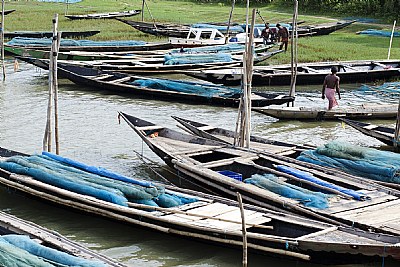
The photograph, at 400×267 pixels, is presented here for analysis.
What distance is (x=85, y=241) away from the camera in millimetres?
10438

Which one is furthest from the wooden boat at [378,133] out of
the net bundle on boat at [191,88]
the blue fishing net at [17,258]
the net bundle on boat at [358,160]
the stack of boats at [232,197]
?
the blue fishing net at [17,258]

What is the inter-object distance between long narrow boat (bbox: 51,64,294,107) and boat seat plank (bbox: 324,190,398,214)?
7.77 metres

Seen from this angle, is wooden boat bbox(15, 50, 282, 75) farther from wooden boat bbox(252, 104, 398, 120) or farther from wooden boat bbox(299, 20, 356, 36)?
wooden boat bbox(299, 20, 356, 36)

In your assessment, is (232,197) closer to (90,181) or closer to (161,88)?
(90,181)

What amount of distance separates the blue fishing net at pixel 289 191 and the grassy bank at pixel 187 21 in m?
15.3

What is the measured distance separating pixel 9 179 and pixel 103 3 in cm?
4026

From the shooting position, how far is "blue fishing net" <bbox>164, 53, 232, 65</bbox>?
24028 millimetres

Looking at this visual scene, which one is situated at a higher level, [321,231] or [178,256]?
[321,231]

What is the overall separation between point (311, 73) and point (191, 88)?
13.5 feet

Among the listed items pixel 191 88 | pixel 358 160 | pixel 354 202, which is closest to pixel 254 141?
pixel 358 160

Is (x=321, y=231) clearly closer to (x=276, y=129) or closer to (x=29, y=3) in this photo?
(x=276, y=129)

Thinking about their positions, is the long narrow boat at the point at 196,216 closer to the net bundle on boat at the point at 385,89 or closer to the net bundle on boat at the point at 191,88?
the net bundle on boat at the point at 191,88

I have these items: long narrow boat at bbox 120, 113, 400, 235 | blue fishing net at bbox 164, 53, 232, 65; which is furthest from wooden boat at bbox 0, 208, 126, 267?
blue fishing net at bbox 164, 53, 232, 65

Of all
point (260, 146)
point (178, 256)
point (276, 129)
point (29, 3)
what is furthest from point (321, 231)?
point (29, 3)
